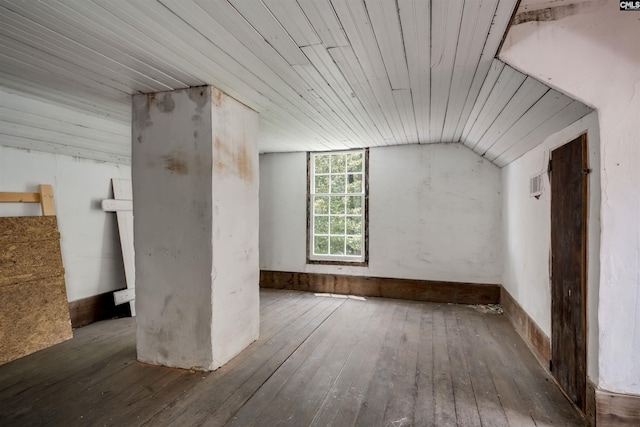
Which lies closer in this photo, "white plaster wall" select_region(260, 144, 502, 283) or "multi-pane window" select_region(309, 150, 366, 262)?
"white plaster wall" select_region(260, 144, 502, 283)

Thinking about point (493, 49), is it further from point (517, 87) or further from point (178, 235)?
point (178, 235)

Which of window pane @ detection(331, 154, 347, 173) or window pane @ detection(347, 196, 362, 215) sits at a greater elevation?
window pane @ detection(331, 154, 347, 173)

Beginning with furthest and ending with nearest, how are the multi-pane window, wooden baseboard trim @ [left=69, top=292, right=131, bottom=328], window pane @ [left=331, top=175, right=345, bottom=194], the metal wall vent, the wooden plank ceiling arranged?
window pane @ [left=331, top=175, right=345, bottom=194] < the multi-pane window < wooden baseboard trim @ [left=69, top=292, right=131, bottom=328] < the metal wall vent < the wooden plank ceiling

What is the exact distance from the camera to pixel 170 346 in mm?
2850

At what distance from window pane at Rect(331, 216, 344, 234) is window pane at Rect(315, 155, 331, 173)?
2.82 ft

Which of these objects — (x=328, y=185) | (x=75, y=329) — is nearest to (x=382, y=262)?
(x=328, y=185)

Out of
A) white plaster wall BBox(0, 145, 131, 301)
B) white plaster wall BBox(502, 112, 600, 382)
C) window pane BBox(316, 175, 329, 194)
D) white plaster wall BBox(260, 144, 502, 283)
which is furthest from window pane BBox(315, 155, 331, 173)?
white plaster wall BBox(0, 145, 131, 301)

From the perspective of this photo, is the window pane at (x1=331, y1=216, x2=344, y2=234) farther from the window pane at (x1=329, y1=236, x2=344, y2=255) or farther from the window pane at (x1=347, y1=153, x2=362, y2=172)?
the window pane at (x1=347, y1=153, x2=362, y2=172)

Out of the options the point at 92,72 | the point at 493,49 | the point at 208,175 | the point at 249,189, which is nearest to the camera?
the point at 493,49

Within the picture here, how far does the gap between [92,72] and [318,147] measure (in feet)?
11.2

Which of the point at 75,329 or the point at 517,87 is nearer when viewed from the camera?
the point at 517,87

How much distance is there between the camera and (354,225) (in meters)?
5.54

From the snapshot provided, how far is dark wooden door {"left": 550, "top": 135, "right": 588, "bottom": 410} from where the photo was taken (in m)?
2.18

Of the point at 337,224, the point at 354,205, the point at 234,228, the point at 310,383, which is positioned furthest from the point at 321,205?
the point at 310,383
